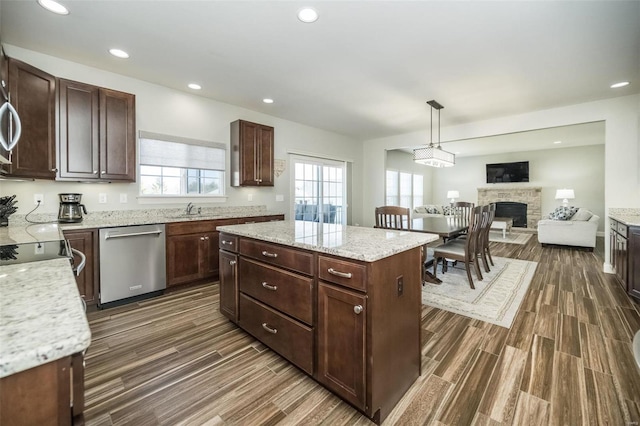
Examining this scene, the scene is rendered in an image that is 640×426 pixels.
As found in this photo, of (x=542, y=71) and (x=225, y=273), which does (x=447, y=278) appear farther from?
(x=225, y=273)

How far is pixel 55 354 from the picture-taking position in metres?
0.50

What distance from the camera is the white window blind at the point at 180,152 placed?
3.54m

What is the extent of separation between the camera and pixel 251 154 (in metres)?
4.31

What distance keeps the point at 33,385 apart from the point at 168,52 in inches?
123

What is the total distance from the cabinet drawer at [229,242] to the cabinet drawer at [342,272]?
3.29 feet

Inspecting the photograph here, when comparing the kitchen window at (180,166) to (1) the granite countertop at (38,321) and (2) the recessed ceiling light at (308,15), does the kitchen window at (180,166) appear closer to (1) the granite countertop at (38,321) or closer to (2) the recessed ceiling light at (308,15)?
(2) the recessed ceiling light at (308,15)

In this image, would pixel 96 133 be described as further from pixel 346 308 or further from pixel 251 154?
pixel 346 308

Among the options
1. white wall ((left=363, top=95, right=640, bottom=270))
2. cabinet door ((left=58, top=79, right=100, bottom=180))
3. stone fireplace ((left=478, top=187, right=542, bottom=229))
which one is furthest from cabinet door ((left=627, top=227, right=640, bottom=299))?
stone fireplace ((left=478, top=187, right=542, bottom=229))

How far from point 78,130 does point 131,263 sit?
1495 millimetres

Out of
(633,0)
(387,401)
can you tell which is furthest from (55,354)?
(633,0)

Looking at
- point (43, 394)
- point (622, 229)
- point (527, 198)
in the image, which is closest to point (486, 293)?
point (622, 229)

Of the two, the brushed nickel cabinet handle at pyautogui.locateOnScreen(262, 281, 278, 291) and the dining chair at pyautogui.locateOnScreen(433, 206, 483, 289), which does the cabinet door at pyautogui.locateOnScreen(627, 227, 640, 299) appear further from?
the brushed nickel cabinet handle at pyautogui.locateOnScreen(262, 281, 278, 291)

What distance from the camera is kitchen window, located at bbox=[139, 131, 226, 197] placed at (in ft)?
11.7

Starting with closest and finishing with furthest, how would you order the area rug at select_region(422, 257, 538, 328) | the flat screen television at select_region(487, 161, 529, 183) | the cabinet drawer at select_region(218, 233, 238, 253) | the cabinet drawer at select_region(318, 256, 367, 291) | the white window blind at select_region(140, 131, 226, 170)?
the cabinet drawer at select_region(318, 256, 367, 291) < the cabinet drawer at select_region(218, 233, 238, 253) < the area rug at select_region(422, 257, 538, 328) < the white window blind at select_region(140, 131, 226, 170) < the flat screen television at select_region(487, 161, 529, 183)
